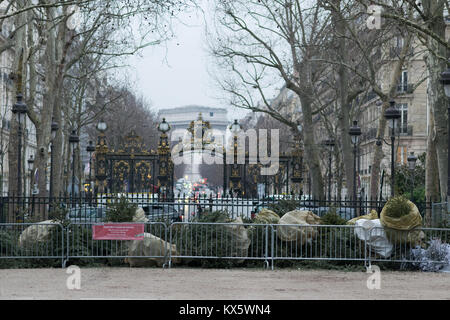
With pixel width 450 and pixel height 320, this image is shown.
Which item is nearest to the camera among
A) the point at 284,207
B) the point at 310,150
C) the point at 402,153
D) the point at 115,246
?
the point at 115,246

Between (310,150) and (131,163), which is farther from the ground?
(310,150)

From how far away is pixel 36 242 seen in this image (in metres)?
15.9

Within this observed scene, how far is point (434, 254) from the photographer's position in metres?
15.8

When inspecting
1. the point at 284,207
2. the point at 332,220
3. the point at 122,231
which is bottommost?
the point at 122,231

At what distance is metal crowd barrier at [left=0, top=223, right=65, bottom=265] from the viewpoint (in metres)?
15.8

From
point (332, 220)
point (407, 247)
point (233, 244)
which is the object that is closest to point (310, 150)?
point (332, 220)

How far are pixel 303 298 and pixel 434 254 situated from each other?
5.56m

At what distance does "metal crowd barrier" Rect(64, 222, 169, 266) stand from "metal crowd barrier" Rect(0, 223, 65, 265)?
0.23m

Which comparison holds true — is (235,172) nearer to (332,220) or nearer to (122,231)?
(332,220)

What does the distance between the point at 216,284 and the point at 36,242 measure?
15.5ft

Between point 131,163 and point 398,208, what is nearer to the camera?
point 398,208

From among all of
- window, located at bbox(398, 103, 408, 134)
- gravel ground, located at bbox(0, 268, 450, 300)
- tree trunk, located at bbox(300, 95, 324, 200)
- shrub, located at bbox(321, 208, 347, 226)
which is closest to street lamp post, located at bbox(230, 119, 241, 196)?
tree trunk, located at bbox(300, 95, 324, 200)

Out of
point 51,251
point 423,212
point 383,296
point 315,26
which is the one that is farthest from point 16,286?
point 315,26

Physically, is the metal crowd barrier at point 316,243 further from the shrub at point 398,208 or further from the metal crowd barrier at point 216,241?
the shrub at point 398,208
